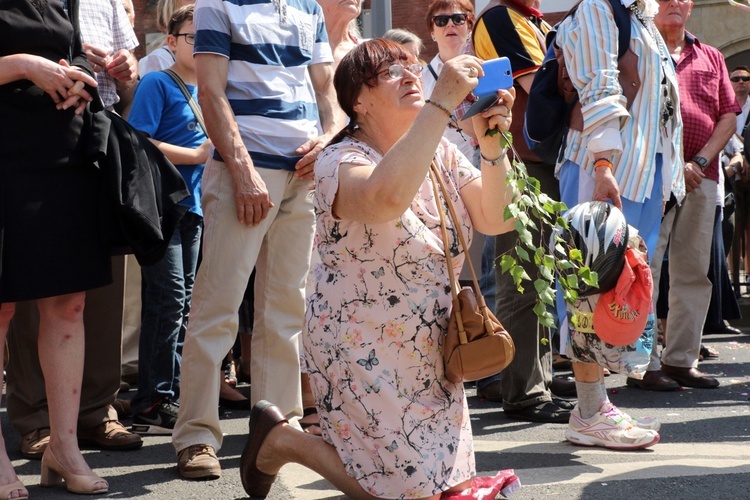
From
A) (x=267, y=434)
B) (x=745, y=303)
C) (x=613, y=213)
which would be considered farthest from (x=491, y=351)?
(x=745, y=303)

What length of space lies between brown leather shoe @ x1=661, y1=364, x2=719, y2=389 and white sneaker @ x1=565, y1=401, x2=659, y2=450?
1959 millimetres

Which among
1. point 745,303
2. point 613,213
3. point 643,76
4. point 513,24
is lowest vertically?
point 745,303

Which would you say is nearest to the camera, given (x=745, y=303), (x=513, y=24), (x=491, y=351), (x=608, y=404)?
(x=491, y=351)

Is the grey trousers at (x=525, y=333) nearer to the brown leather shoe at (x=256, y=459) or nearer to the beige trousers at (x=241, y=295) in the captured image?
the beige trousers at (x=241, y=295)

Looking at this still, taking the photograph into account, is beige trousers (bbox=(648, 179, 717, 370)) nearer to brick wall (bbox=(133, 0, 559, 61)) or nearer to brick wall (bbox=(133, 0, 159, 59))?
brick wall (bbox=(133, 0, 559, 61))

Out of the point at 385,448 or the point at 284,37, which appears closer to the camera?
the point at 385,448

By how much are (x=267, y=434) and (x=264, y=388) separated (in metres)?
0.75

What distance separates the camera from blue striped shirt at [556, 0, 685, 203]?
4703 mm

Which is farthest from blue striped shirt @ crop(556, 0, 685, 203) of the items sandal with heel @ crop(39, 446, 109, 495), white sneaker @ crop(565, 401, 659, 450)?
sandal with heel @ crop(39, 446, 109, 495)

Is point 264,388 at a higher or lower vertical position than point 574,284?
lower

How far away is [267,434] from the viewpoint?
3863mm

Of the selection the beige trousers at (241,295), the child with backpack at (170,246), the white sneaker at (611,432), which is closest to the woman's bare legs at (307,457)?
the beige trousers at (241,295)

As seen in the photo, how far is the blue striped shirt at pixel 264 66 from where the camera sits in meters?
4.43

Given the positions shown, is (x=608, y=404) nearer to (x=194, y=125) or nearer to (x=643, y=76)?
(x=643, y=76)
